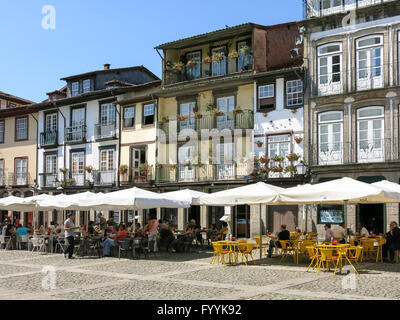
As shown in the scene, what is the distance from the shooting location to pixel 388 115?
24719 millimetres

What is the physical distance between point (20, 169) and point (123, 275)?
30.6 m

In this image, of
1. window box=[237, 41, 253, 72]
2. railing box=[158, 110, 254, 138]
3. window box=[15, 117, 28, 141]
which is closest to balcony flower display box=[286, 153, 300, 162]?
railing box=[158, 110, 254, 138]

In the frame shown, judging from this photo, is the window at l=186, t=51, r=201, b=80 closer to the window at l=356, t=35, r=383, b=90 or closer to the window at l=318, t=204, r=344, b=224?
the window at l=356, t=35, r=383, b=90

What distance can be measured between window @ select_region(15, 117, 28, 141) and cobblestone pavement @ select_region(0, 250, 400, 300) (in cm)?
2590

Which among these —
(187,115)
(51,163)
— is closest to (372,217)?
(187,115)

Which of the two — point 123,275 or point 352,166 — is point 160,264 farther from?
point 352,166

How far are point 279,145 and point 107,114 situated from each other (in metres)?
14.1

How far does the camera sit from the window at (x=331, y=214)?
25938 millimetres

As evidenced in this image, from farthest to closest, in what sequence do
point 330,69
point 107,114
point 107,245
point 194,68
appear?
point 107,114
point 194,68
point 330,69
point 107,245

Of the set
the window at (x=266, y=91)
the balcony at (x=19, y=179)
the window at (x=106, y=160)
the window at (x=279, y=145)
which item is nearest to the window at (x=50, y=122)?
the balcony at (x=19, y=179)

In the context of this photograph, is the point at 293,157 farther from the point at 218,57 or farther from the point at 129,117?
the point at 129,117

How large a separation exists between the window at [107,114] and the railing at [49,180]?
5642 millimetres

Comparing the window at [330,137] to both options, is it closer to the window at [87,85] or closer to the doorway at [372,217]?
the doorway at [372,217]

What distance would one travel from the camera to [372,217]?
25344mm
